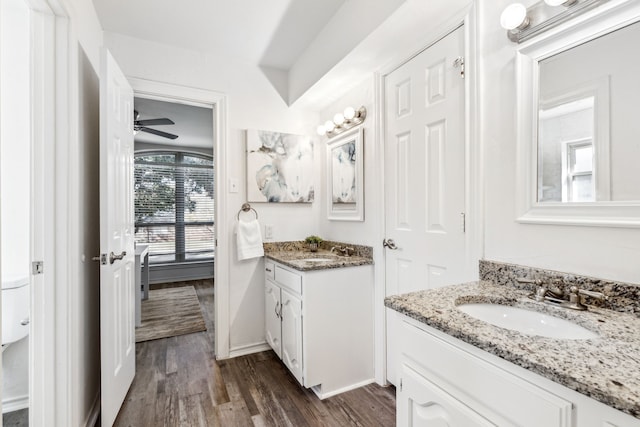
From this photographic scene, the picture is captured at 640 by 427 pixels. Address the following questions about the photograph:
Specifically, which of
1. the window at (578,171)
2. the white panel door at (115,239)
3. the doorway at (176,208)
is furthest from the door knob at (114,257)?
the doorway at (176,208)

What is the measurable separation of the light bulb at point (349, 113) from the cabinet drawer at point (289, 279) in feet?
4.01

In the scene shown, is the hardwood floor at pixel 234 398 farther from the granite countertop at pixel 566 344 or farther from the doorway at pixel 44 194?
the granite countertop at pixel 566 344

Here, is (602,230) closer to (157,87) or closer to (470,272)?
(470,272)

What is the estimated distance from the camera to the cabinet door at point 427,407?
2.63 feet

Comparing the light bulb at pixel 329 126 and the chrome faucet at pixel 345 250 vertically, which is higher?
the light bulb at pixel 329 126

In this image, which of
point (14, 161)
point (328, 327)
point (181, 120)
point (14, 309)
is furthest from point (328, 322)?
point (181, 120)

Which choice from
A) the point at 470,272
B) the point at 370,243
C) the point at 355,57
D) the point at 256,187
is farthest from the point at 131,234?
the point at 470,272

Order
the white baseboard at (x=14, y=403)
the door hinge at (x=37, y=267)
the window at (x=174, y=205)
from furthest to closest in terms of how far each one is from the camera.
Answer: the window at (x=174, y=205), the white baseboard at (x=14, y=403), the door hinge at (x=37, y=267)

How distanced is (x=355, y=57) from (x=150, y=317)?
3.40 m

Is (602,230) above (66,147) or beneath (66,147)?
beneath

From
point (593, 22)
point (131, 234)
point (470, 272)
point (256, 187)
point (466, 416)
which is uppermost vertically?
point (593, 22)

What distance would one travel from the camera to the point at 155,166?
5.02m

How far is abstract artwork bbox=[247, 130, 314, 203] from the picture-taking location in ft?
8.43

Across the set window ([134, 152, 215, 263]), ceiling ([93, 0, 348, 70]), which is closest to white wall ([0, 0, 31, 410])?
ceiling ([93, 0, 348, 70])
